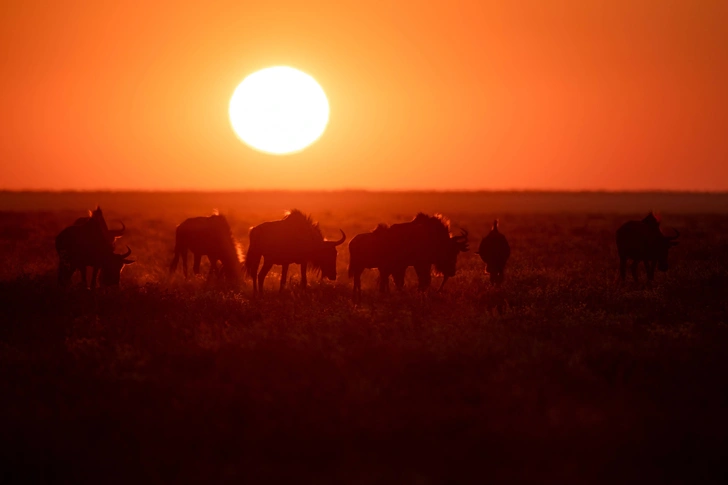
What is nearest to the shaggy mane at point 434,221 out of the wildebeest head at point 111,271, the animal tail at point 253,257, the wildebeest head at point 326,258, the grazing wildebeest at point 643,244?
the wildebeest head at point 326,258

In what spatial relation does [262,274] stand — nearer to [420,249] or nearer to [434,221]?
[420,249]

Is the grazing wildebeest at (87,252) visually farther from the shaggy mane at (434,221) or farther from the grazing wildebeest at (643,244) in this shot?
the grazing wildebeest at (643,244)

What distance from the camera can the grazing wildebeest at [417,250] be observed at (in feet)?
58.7

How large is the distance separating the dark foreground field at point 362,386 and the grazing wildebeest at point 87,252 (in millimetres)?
1306

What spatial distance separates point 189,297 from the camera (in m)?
16.4

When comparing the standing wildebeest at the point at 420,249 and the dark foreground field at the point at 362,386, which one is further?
the standing wildebeest at the point at 420,249

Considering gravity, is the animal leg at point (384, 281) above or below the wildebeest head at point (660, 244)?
below

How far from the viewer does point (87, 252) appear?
17.9 meters

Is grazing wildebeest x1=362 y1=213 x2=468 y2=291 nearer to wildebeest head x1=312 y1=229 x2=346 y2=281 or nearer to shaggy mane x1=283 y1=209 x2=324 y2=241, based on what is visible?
wildebeest head x1=312 y1=229 x2=346 y2=281

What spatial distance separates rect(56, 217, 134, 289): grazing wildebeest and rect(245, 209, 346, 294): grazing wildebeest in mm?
2871

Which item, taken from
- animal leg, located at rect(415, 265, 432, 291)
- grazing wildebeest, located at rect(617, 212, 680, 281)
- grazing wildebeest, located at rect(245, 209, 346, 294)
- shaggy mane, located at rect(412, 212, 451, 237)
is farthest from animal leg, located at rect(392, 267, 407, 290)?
grazing wildebeest, located at rect(617, 212, 680, 281)

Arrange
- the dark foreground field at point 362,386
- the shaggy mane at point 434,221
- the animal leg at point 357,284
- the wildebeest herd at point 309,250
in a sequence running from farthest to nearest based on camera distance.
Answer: the shaggy mane at point 434,221, the wildebeest herd at point 309,250, the animal leg at point 357,284, the dark foreground field at point 362,386

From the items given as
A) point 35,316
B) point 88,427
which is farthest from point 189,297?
point 88,427

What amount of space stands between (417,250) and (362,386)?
8707 millimetres
